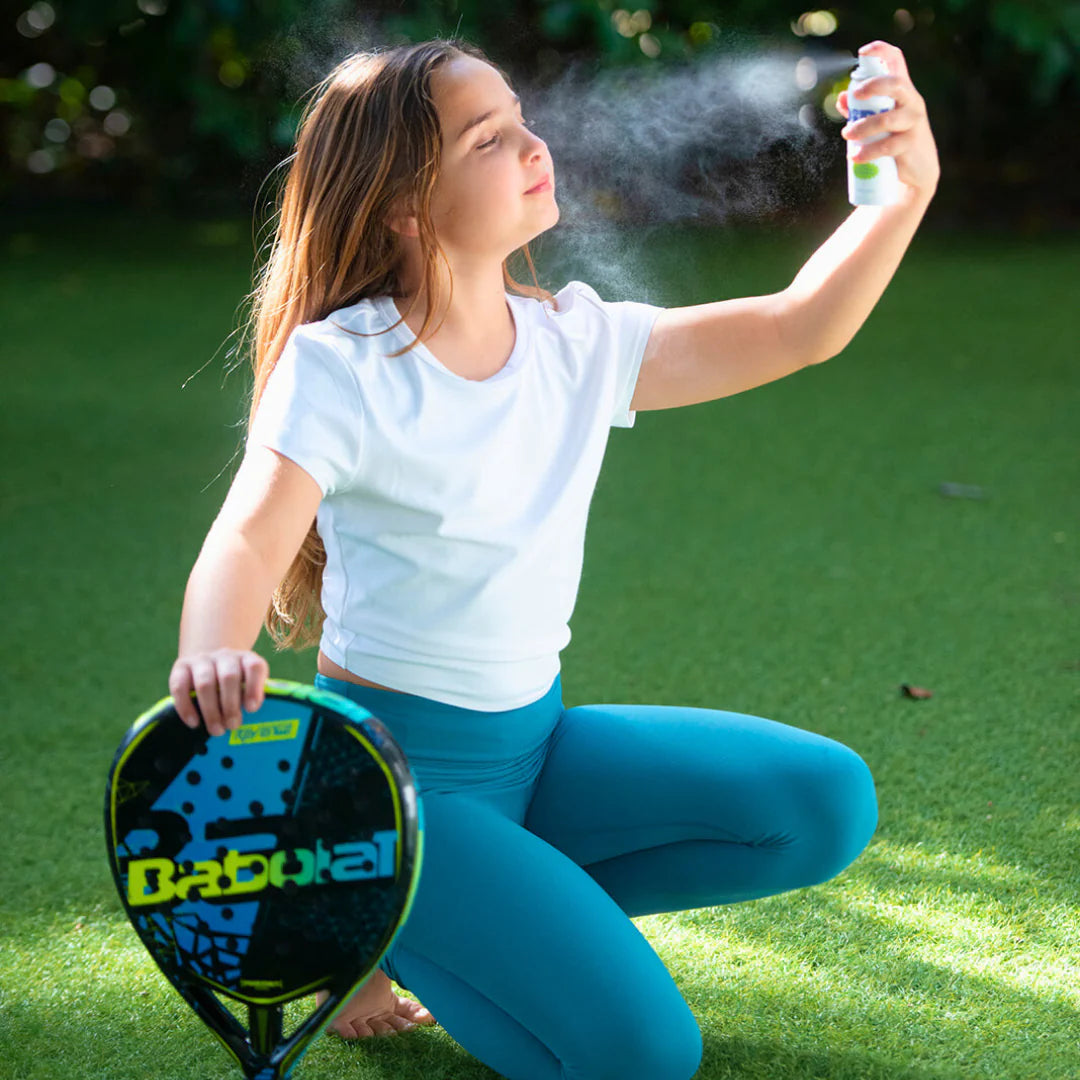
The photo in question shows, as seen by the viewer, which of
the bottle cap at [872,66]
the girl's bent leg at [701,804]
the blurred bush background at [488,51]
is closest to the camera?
the bottle cap at [872,66]

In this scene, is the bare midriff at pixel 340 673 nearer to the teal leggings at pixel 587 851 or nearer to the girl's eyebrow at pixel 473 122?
the teal leggings at pixel 587 851

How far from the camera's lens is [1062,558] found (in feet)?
10.9

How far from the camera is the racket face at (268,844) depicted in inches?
47.3

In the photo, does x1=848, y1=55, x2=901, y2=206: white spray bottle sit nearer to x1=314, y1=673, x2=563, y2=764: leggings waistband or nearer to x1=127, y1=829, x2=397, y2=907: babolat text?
x1=314, y1=673, x2=563, y2=764: leggings waistband

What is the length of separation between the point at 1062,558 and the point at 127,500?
2.32 meters

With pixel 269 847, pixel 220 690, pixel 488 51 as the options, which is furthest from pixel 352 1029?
pixel 488 51

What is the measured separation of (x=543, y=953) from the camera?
143 centimetres

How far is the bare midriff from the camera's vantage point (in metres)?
1.56

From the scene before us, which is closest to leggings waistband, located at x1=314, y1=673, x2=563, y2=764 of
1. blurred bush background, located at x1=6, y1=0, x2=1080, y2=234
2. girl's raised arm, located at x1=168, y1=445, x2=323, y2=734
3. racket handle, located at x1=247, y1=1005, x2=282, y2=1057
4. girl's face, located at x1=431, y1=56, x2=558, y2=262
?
girl's raised arm, located at x1=168, y1=445, x2=323, y2=734

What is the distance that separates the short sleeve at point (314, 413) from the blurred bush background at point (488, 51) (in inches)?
141

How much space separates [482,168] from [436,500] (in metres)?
0.35

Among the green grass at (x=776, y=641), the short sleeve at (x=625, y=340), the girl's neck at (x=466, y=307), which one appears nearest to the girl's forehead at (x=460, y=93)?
the girl's neck at (x=466, y=307)

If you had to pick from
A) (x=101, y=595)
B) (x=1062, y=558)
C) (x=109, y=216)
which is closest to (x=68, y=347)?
(x=101, y=595)

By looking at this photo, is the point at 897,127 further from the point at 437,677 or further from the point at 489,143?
the point at 437,677
